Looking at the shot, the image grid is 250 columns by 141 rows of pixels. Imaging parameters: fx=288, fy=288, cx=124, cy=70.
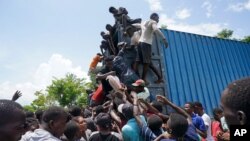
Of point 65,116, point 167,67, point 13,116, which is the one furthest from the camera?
point 167,67

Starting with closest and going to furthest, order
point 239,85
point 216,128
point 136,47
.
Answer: point 239,85 < point 216,128 < point 136,47

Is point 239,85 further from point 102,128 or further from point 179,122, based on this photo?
point 102,128

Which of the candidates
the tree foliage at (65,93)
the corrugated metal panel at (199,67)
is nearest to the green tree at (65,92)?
the tree foliage at (65,93)

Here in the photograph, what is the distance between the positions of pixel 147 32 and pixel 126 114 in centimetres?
294

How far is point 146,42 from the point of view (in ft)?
18.9

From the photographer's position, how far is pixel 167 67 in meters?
7.01

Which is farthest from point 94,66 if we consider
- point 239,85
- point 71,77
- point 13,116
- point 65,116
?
point 71,77

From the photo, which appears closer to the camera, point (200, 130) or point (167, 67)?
point (200, 130)

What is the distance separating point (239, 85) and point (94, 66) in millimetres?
6120

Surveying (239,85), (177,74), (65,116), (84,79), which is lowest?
(239,85)

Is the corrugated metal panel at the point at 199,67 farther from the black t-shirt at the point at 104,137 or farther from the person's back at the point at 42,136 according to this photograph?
the person's back at the point at 42,136

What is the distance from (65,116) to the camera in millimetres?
2492

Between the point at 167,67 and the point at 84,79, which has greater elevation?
the point at 84,79

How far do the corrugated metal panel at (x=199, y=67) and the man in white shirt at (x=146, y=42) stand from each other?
1.23 metres
